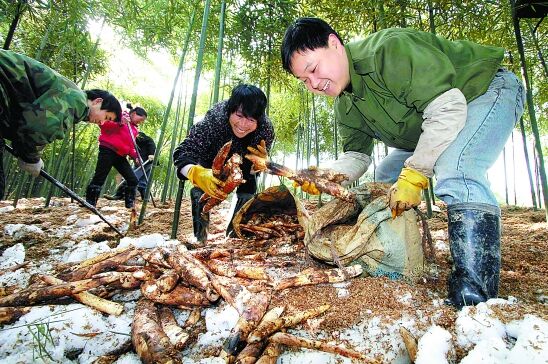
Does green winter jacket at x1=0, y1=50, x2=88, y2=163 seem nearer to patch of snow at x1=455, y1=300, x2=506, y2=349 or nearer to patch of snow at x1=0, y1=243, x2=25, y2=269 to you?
patch of snow at x1=0, y1=243, x2=25, y2=269

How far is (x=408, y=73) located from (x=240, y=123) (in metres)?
1.35

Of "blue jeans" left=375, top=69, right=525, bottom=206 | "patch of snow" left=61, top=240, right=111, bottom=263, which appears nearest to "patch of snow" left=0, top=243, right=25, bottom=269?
"patch of snow" left=61, top=240, right=111, bottom=263

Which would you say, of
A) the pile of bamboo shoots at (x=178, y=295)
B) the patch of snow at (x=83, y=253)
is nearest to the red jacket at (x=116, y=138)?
the patch of snow at (x=83, y=253)

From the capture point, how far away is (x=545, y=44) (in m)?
4.46

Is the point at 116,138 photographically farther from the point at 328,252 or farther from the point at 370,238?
the point at 370,238

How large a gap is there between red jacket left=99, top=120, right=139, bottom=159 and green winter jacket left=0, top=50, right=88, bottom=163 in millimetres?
2346

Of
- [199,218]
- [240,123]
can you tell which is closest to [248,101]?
[240,123]

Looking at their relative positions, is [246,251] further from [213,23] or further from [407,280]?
[213,23]

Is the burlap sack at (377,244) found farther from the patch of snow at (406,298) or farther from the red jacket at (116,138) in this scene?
the red jacket at (116,138)

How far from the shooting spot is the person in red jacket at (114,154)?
4167mm

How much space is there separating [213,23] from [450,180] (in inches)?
158

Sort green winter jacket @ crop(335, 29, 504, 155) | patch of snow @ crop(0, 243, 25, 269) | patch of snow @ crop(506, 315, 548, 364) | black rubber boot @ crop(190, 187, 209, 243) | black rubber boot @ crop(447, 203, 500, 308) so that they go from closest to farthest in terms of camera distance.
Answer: patch of snow @ crop(506, 315, 548, 364) < black rubber boot @ crop(447, 203, 500, 308) < green winter jacket @ crop(335, 29, 504, 155) < patch of snow @ crop(0, 243, 25, 269) < black rubber boot @ crop(190, 187, 209, 243)

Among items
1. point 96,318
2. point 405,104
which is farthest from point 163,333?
point 405,104

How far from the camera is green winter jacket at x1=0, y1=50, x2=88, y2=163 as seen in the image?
1.82m
